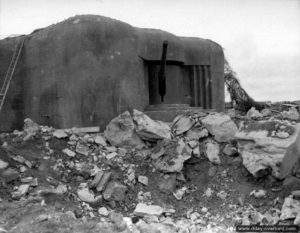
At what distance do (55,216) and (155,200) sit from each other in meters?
1.77

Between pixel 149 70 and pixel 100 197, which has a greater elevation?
pixel 149 70

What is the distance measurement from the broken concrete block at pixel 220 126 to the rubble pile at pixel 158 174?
2cm

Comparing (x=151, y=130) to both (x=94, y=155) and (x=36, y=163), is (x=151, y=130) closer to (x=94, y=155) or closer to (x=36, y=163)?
(x=94, y=155)

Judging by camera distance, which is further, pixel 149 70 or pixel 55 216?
pixel 149 70

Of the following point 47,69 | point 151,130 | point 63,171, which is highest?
point 47,69

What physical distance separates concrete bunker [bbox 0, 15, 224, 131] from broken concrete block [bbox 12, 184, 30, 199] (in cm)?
254

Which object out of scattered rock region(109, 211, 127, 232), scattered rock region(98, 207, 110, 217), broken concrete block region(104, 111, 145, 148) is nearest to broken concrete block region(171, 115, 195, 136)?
broken concrete block region(104, 111, 145, 148)

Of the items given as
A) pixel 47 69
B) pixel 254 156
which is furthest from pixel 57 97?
pixel 254 156

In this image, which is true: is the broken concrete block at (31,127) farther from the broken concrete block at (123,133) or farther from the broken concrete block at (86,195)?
the broken concrete block at (86,195)

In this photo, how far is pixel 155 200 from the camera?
6.62 m

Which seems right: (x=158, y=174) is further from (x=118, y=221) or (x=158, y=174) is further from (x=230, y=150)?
(x=118, y=221)

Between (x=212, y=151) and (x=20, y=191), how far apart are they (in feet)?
10.9

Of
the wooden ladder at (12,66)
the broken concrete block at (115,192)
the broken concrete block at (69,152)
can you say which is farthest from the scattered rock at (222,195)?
the wooden ladder at (12,66)

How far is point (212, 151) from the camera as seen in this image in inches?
292
